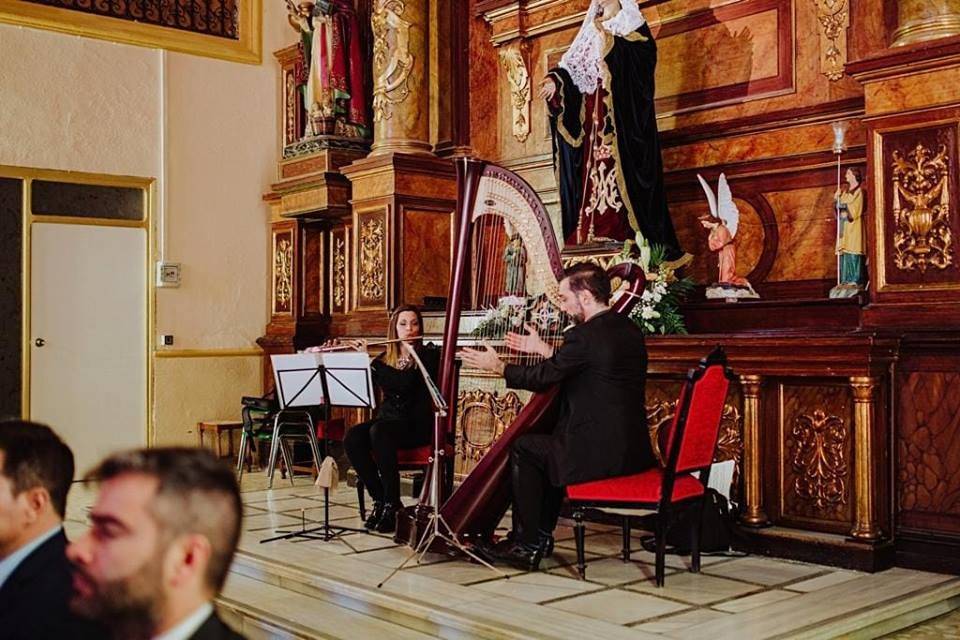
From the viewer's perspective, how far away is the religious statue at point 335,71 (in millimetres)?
8680

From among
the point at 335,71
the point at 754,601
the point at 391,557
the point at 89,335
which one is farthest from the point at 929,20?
the point at 89,335

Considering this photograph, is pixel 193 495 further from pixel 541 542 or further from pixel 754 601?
pixel 541 542

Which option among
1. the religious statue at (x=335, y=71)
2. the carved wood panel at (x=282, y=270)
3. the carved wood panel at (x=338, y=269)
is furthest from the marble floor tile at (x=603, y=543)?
the carved wood panel at (x=282, y=270)

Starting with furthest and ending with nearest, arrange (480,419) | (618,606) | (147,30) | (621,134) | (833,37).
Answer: (147,30)
(480,419)
(621,134)
(833,37)
(618,606)

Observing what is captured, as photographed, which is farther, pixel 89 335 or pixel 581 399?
pixel 89 335

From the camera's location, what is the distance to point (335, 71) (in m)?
8.67

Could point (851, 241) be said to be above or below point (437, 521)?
above

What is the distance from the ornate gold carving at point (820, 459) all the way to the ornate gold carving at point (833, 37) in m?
2.10

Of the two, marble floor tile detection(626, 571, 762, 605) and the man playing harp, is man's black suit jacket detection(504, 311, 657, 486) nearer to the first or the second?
the man playing harp

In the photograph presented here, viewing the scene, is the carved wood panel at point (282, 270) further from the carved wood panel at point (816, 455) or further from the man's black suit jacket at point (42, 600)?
the man's black suit jacket at point (42, 600)

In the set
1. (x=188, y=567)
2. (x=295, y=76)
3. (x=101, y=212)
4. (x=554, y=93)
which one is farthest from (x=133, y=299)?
(x=188, y=567)

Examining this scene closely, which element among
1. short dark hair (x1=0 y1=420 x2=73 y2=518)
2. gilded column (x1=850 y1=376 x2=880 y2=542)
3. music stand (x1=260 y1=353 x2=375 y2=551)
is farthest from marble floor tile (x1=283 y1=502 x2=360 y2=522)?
short dark hair (x1=0 y1=420 x2=73 y2=518)

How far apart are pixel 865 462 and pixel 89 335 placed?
20.4ft

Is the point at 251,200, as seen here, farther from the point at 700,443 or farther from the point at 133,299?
the point at 700,443
